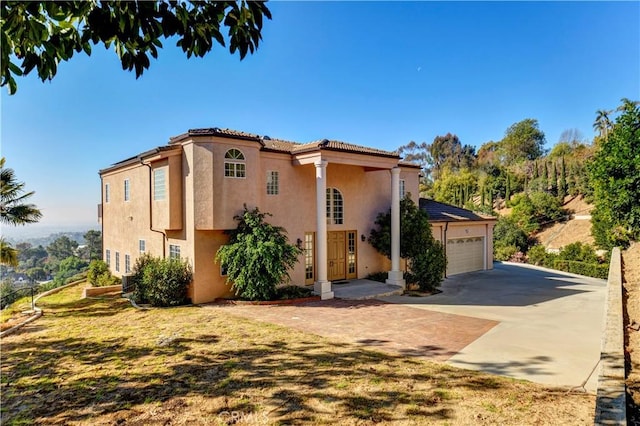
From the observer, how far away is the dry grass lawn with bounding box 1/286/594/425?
534 centimetres

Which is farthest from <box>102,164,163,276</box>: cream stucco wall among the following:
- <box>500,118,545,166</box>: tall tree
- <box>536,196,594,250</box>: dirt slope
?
<box>500,118,545,166</box>: tall tree

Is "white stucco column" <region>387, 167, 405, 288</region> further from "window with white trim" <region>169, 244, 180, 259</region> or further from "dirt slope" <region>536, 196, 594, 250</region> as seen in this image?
"dirt slope" <region>536, 196, 594, 250</region>

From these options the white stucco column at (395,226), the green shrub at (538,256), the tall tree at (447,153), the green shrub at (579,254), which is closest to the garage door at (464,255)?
the white stucco column at (395,226)

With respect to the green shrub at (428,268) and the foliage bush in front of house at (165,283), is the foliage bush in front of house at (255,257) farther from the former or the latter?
the green shrub at (428,268)

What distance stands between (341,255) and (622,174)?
1412 centimetres

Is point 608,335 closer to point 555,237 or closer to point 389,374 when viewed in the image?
point 389,374

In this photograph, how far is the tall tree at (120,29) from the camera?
123 inches

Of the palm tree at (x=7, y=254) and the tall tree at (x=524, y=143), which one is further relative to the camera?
the tall tree at (x=524, y=143)

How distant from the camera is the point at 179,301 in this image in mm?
13516

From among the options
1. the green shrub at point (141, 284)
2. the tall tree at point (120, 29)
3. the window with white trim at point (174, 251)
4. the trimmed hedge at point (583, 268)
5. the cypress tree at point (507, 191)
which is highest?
the cypress tree at point (507, 191)

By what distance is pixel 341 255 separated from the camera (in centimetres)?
1759

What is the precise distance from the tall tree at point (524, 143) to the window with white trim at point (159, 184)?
63.4 m

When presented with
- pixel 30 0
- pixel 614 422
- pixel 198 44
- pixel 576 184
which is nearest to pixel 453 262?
pixel 614 422

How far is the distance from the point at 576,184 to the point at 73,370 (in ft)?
167
